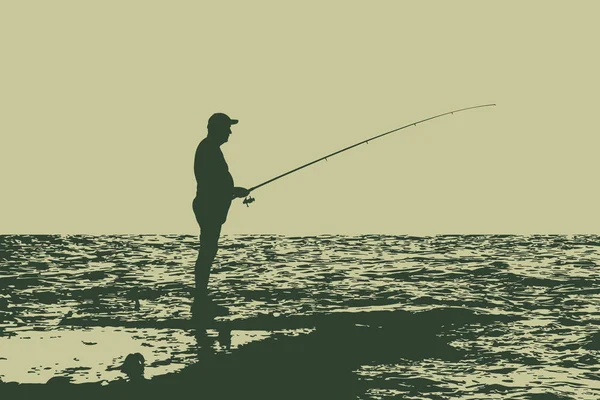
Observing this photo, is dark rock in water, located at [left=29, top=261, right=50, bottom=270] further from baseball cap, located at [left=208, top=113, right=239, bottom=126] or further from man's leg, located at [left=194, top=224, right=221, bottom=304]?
baseball cap, located at [left=208, top=113, right=239, bottom=126]

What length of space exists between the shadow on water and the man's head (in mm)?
2148

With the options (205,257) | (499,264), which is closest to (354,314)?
(205,257)

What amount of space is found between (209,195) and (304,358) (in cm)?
323

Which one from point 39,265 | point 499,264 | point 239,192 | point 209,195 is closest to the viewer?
point 209,195

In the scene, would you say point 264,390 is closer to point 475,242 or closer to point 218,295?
point 218,295

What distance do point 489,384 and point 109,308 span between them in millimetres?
5597

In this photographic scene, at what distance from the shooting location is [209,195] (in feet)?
36.8

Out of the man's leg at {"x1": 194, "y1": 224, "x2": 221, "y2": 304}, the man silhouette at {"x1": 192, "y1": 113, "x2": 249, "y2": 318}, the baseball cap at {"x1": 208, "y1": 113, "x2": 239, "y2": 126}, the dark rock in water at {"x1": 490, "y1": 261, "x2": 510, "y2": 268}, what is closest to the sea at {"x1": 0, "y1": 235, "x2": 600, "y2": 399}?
the dark rock in water at {"x1": 490, "y1": 261, "x2": 510, "y2": 268}

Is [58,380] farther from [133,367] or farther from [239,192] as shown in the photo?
[239,192]

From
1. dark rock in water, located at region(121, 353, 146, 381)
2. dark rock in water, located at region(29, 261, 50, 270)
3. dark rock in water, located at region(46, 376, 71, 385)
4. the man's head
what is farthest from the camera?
dark rock in water, located at region(29, 261, 50, 270)

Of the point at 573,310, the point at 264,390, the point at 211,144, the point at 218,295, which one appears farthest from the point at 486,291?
the point at 264,390

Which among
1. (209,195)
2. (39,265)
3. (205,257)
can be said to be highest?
(209,195)

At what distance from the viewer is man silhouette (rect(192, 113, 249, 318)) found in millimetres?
11219

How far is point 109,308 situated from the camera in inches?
463
